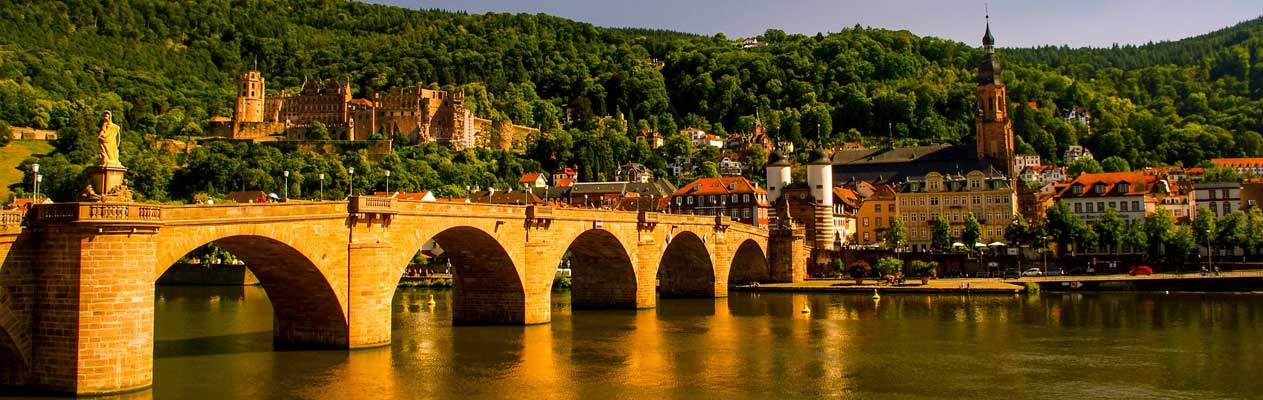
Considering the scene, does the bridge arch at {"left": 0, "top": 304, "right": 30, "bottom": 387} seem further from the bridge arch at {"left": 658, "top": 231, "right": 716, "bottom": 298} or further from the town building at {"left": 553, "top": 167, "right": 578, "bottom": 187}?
the town building at {"left": 553, "top": 167, "right": 578, "bottom": 187}

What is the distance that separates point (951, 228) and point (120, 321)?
77.4 meters

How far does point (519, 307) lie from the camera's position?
148 ft

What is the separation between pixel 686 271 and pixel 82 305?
44.9 m

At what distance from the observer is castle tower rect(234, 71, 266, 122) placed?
6594 inches

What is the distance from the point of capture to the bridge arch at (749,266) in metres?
76.1

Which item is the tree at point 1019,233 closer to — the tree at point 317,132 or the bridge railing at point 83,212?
the bridge railing at point 83,212

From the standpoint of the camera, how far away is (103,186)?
2616cm

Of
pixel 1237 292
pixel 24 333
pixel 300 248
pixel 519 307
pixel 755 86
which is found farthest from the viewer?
pixel 755 86

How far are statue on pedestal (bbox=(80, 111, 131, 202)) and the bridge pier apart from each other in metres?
0.45

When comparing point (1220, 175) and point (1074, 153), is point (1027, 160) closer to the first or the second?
point (1074, 153)

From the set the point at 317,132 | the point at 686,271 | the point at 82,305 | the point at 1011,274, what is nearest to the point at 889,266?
the point at 1011,274

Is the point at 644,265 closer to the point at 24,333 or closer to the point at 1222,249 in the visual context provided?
the point at 24,333

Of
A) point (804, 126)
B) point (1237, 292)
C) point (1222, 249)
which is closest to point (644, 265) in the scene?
point (1237, 292)

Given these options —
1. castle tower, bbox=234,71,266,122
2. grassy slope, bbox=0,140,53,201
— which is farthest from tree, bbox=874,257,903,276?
castle tower, bbox=234,71,266,122
